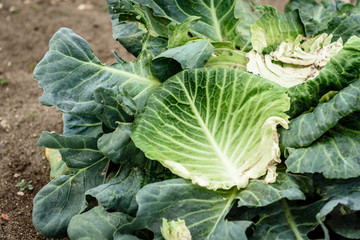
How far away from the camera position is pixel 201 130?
2.05m

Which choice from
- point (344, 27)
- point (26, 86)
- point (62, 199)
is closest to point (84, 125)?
point (62, 199)

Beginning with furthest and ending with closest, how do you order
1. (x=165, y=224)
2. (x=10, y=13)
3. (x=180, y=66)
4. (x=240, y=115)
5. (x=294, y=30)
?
(x=10, y=13) → (x=294, y=30) → (x=180, y=66) → (x=240, y=115) → (x=165, y=224)

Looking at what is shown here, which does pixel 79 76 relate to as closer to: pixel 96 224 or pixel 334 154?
pixel 96 224

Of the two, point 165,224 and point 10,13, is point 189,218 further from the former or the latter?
point 10,13

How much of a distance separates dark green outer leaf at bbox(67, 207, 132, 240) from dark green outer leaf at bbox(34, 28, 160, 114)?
0.55 meters

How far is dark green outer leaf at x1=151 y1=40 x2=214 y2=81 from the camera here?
210 centimetres

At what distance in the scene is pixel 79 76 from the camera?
2285 millimetres

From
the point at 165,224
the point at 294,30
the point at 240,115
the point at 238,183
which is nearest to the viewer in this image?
the point at 165,224

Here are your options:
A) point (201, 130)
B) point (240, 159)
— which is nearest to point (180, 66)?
point (201, 130)

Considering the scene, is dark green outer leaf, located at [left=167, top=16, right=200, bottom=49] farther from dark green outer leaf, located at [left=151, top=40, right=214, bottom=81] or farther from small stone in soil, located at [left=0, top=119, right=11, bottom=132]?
small stone in soil, located at [left=0, top=119, right=11, bottom=132]

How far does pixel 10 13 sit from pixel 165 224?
415cm

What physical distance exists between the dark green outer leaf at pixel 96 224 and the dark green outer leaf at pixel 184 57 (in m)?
0.79

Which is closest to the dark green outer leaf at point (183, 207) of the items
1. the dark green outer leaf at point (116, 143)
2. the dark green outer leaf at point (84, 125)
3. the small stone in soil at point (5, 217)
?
the dark green outer leaf at point (116, 143)

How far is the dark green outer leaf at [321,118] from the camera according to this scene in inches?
72.6
